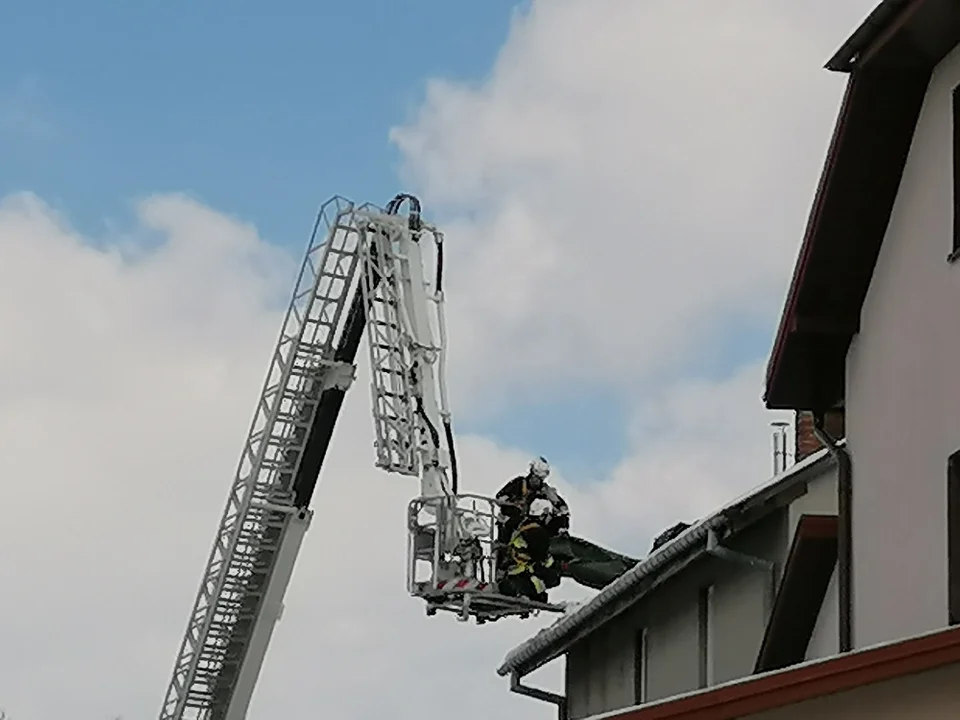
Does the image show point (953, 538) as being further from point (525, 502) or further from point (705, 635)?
point (525, 502)

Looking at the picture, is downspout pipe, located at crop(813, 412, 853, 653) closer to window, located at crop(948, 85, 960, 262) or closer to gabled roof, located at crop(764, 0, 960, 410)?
gabled roof, located at crop(764, 0, 960, 410)

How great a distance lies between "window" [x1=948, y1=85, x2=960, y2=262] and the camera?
12.9 metres

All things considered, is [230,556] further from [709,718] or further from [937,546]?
[709,718]

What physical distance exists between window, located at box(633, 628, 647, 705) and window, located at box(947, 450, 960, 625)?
7.34m

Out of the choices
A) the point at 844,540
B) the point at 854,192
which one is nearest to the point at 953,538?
the point at 844,540

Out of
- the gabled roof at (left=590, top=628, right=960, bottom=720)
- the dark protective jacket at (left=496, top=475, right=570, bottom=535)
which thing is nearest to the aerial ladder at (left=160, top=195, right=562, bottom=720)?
the dark protective jacket at (left=496, top=475, right=570, bottom=535)

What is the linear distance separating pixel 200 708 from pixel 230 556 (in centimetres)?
254

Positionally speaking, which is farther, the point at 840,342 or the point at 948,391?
the point at 840,342

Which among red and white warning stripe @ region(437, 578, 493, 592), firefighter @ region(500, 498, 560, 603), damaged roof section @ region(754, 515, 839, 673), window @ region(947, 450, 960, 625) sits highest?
firefighter @ region(500, 498, 560, 603)

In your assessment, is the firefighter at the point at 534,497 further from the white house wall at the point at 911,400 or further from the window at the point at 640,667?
the white house wall at the point at 911,400

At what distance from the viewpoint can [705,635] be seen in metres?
18.2

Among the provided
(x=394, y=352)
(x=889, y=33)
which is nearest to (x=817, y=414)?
(x=889, y=33)

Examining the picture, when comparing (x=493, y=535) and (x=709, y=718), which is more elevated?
(x=493, y=535)

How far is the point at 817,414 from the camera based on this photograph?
1534cm
